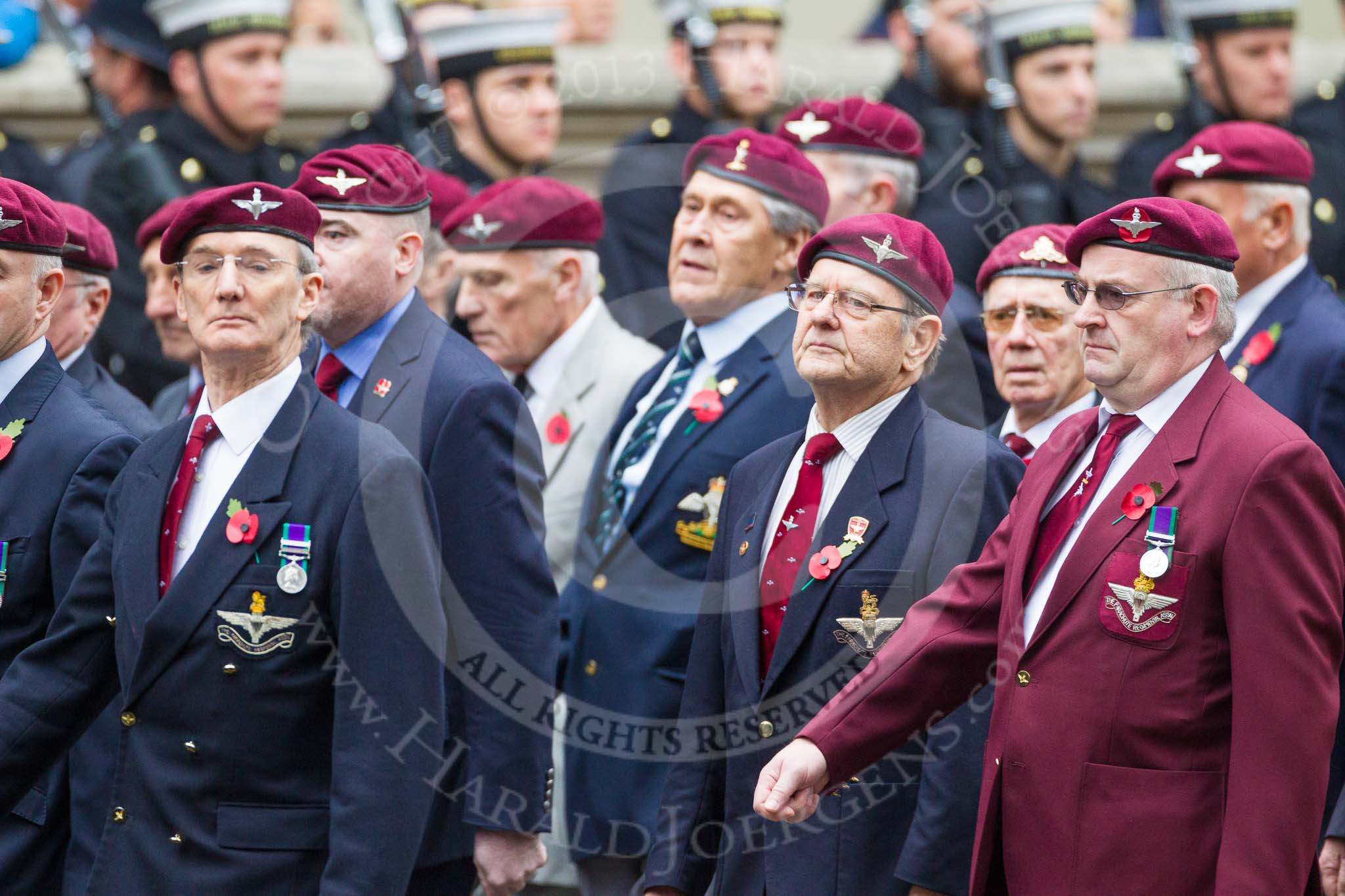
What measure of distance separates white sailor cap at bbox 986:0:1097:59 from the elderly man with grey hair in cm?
262

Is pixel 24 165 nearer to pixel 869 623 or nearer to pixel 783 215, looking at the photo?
pixel 783 215

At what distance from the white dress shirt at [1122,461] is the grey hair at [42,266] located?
275cm

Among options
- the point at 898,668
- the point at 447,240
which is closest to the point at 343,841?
the point at 898,668

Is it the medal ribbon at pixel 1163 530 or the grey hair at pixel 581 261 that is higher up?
the medal ribbon at pixel 1163 530

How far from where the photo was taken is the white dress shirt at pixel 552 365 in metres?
6.55

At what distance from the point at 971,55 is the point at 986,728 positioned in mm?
5355

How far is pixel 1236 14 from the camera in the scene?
27.8 feet

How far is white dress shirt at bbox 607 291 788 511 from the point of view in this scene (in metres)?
5.88

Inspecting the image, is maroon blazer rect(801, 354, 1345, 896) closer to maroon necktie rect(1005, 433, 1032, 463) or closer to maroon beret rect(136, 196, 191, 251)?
maroon necktie rect(1005, 433, 1032, 463)

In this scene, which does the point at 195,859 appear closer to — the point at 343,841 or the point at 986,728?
the point at 343,841

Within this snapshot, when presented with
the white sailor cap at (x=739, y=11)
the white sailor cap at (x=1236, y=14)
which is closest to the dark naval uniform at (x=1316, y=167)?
the white sailor cap at (x=1236, y=14)

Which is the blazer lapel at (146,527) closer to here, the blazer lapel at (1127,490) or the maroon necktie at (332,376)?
the maroon necktie at (332,376)

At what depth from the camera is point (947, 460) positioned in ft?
15.6

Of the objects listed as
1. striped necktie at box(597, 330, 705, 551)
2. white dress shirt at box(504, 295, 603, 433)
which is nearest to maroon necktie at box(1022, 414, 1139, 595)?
striped necktie at box(597, 330, 705, 551)
